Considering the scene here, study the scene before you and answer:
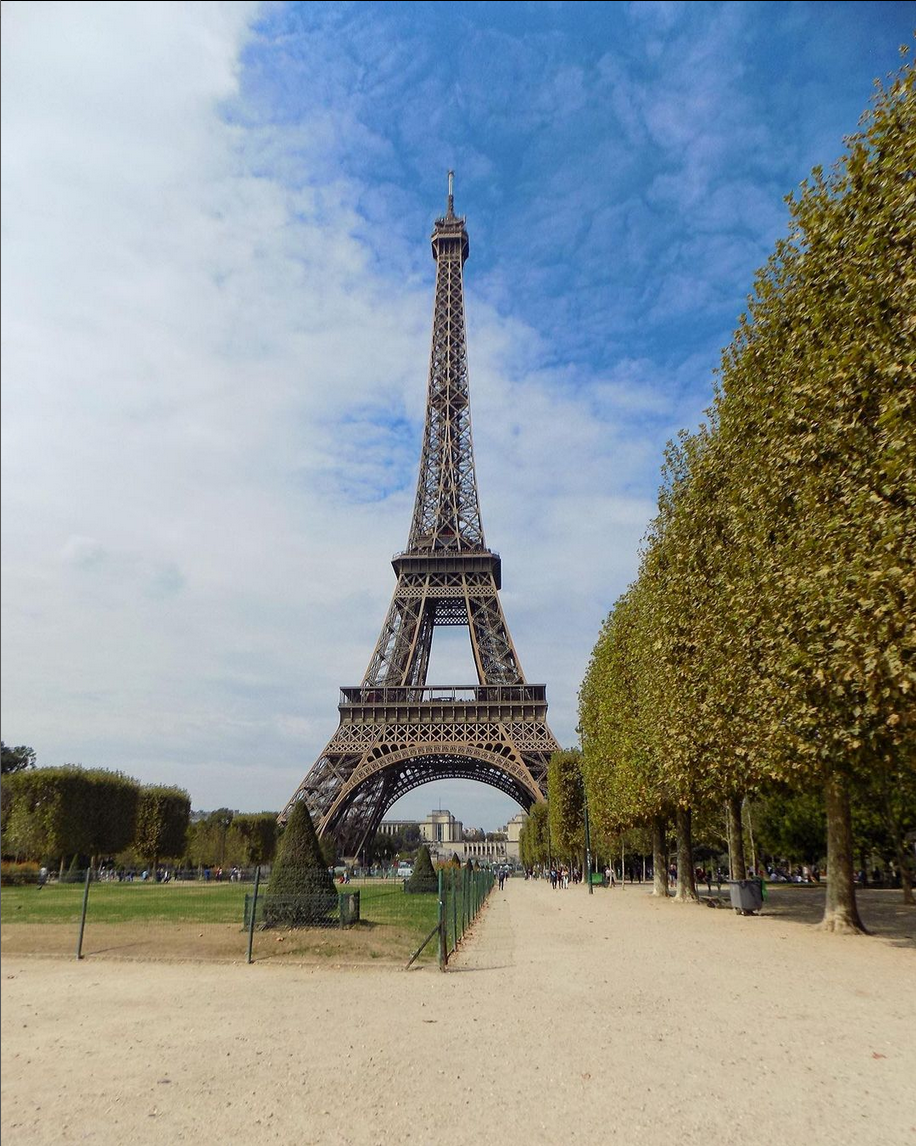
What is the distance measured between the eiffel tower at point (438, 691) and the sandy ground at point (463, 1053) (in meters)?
45.4

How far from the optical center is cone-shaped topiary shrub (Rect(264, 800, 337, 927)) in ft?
60.5

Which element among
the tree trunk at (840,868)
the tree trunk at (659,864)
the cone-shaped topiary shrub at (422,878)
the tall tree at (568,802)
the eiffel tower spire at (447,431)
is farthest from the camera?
the eiffel tower spire at (447,431)

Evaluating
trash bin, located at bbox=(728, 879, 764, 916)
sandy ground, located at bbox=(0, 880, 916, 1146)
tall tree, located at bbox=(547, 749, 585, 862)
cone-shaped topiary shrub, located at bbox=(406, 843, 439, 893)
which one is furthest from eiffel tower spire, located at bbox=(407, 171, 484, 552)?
sandy ground, located at bbox=(0, 880, 916, 1146)

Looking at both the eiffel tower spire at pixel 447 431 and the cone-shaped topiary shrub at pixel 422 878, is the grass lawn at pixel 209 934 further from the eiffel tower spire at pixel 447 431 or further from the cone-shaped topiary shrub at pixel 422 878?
the eiffel tower spire at pixel 447 431

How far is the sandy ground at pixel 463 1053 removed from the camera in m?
5.86

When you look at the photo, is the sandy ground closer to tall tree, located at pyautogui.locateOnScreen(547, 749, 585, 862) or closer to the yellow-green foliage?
the yellow-green foliage

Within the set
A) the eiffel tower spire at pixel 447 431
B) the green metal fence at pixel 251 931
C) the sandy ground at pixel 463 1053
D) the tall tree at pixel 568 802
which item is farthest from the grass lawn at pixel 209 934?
the eiffel tower spire at pixel 447 431

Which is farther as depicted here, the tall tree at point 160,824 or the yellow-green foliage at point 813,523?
the tall tree at point 160,824

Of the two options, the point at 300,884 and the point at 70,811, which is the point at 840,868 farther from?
the point at 70,811

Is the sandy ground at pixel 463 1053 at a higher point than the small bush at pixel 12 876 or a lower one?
lower

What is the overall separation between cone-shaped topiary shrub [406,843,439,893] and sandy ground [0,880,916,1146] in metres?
24.0

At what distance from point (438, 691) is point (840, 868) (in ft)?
158

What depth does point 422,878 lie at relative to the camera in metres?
37.5

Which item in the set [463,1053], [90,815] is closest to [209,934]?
[463,1053]
